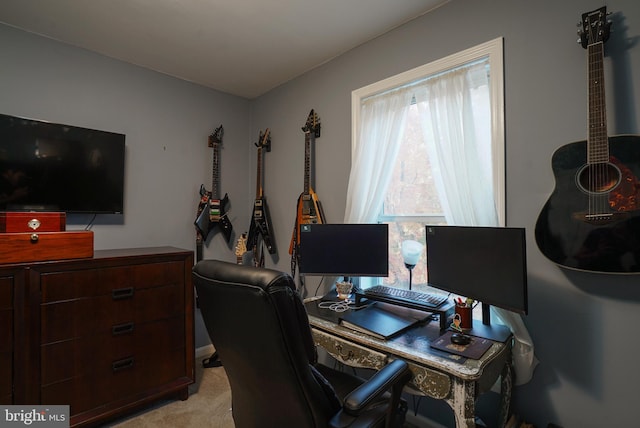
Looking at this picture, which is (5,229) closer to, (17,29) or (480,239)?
(17,29)

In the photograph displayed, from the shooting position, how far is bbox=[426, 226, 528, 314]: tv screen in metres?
1.27

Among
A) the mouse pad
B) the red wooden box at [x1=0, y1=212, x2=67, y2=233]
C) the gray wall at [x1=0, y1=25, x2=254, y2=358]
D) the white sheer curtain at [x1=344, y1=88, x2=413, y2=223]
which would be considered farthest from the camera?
the gray wall at [x1=0, y1=25, x2=254, y2=358]

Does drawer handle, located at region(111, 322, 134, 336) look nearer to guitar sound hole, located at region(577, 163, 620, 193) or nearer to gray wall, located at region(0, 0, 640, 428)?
gray wall, located at region(0, 0, 640, 428)

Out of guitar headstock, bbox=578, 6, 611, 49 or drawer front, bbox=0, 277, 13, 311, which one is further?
drawer front, bbox=0, 277, 13, 311

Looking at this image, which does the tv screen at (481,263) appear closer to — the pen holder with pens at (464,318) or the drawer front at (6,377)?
the pen holder with pens at (464,318)

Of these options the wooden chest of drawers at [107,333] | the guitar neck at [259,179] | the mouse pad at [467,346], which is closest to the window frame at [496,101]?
the mouse pad at [467,346]

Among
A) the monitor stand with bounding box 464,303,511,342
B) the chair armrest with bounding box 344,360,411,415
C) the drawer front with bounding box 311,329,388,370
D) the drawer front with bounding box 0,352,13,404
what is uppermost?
the monitor stand with bounding box 464,303,511,342

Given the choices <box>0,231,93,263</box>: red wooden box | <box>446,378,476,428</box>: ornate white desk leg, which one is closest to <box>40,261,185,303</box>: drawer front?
<box>0,231,93,263</box>: red wooden box

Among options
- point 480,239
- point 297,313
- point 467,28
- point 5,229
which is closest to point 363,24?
point 467,28

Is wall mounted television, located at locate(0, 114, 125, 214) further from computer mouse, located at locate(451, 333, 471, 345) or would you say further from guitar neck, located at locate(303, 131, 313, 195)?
computer mouse, located at locate(451, 333, 471, 345)

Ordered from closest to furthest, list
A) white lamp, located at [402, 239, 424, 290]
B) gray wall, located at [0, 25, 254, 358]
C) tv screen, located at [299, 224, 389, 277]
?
white lamp, located at [402, 239, 424, 290]
tv screen, located at [299, 224, 389, 277]
gray wall, located at [0, 25, 254, 358]

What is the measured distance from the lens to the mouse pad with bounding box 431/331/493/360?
1212 mm

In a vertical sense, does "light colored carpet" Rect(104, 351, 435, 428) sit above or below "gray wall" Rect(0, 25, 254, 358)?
below

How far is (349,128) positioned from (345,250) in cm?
96
